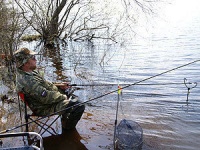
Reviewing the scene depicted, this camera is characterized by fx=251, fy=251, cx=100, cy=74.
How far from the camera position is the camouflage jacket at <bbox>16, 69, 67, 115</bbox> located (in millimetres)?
4188

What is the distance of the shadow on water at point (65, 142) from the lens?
4.68 metres

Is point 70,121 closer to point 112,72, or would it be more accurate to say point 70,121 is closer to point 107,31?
point 112,72

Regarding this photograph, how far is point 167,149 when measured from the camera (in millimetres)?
4707

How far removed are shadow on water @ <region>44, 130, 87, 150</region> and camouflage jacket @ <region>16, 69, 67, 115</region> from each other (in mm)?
681

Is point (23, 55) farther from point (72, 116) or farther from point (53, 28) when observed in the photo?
point (53, 28)

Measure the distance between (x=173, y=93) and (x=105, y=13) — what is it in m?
13.1

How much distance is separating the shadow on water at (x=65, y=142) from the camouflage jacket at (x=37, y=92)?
0.68m

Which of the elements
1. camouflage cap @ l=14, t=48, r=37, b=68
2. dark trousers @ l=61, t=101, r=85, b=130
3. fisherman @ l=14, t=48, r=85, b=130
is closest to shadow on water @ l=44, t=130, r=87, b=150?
dark trousers @ l=61, t=101, r=85, b=130

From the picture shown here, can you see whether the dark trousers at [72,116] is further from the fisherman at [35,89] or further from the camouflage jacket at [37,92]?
the camouflage jacket at [37,92]

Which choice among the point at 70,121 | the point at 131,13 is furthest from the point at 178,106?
the point at 131,13

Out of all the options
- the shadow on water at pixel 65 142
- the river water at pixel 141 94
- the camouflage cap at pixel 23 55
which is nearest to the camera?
the camouflage cap at pixel 23 55

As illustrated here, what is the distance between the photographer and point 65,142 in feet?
15.9

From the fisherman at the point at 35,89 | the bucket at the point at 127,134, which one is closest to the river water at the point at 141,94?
the bucket at the point at 127,134

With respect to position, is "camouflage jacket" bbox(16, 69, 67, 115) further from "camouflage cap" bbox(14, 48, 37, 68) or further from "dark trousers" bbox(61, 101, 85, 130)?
"dark trousers" bbox(61, 101, 85, 130)
